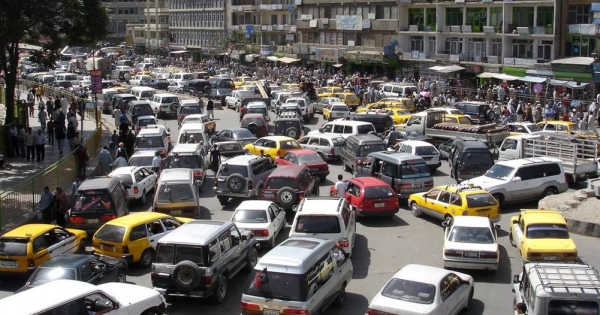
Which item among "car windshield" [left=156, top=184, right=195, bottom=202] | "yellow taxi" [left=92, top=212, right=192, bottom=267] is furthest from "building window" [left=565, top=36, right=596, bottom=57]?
"yellow taxi" [left=92, top=212, right=192, bottom=267]

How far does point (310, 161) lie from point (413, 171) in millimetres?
4721

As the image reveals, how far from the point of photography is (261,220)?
2053cm

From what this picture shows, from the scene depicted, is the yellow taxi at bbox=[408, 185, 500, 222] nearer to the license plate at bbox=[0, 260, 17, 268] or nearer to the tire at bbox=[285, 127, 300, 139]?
the license plate at bbox=[0, 260, 17, 268]

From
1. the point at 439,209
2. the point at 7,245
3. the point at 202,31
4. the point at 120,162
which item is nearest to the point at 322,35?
the point at 202,31

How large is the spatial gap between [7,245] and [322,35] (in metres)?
66.3

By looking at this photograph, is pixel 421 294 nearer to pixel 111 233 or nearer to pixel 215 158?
pixel 111 233

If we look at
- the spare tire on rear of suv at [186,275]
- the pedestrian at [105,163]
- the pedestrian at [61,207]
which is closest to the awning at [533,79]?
the pedestrian at [105,163]

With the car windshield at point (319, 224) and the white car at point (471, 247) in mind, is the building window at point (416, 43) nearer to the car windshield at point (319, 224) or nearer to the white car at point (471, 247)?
the white car at point (471, 247)

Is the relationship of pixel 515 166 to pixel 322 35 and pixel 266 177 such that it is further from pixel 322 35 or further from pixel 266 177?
pixel 322 35

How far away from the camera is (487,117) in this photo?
42312 millimetres

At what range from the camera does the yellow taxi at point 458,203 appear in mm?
22156

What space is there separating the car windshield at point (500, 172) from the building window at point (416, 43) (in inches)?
1650

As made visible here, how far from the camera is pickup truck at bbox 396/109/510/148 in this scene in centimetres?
3316

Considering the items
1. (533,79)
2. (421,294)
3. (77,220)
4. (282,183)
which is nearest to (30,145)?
(77,220)
